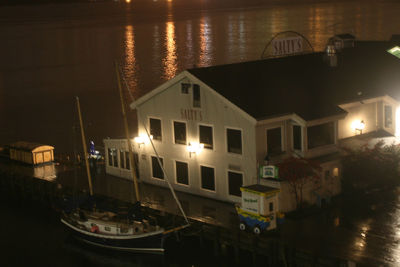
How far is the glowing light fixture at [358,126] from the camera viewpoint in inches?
1689

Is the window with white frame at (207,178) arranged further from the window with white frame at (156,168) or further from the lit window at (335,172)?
the lit window at (335,172)

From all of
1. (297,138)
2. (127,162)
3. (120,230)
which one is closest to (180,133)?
(127,162)

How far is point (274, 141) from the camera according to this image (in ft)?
123

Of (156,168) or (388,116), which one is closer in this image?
(156,168)

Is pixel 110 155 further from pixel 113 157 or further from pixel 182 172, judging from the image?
pixel 182 172

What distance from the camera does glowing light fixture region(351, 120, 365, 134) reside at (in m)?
42.9

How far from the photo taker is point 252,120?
119 feet

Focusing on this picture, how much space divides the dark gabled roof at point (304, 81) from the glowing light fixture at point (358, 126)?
1498mm

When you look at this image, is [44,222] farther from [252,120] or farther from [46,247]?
[252,120]

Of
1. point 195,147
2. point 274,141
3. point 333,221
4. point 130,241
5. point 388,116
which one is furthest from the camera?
point 388,116

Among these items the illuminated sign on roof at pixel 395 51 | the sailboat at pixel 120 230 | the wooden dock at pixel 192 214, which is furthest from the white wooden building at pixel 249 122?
the illuminated sign on roof at pixel 395 51

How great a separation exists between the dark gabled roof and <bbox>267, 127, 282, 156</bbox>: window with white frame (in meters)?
0.94

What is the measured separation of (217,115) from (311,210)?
24.3ft

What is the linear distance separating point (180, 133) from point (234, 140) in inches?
177
